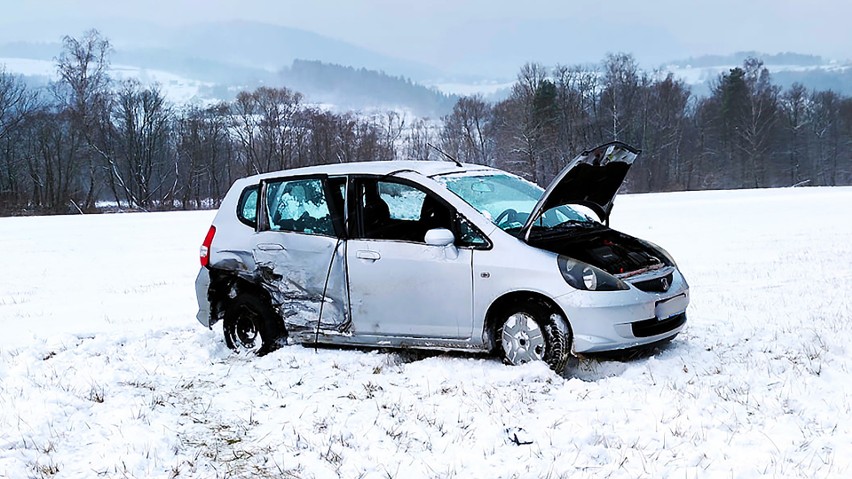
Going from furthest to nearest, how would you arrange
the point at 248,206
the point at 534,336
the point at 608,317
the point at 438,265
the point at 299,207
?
1. the point at 248,206
2. the point at 299,207
3. the point at 438,265
4. the point at 534,336
5. the point at 608,317

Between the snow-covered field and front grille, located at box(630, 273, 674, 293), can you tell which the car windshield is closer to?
front grille, located at box(630, 273, 674, 293)

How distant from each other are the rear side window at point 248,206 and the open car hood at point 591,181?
2.77 m

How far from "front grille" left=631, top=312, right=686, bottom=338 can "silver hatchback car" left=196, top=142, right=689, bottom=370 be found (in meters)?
0.01

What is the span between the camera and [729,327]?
7055mm

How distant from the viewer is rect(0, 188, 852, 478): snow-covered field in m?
3.99

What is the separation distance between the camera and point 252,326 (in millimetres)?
6863

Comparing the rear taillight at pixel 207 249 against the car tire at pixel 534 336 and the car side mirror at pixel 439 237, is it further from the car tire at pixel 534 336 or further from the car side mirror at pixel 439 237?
the car tire at pixel 534 336

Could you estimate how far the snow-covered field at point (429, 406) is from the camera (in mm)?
3990

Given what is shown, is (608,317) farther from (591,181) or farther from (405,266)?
(405,266)

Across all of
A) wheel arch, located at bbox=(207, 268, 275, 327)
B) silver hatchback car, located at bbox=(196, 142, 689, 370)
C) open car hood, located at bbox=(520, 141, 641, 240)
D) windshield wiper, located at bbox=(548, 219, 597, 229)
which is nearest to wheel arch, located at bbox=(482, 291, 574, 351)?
silver hatchback car, located at bbox=(196, 142, 689, 370)

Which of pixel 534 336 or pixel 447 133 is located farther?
pixel 447 133

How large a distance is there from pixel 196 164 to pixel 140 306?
68536mm

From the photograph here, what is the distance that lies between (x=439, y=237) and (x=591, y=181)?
5.44ft

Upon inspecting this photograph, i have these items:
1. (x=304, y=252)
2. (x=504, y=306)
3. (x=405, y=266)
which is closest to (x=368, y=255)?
(x=405, y=266)
